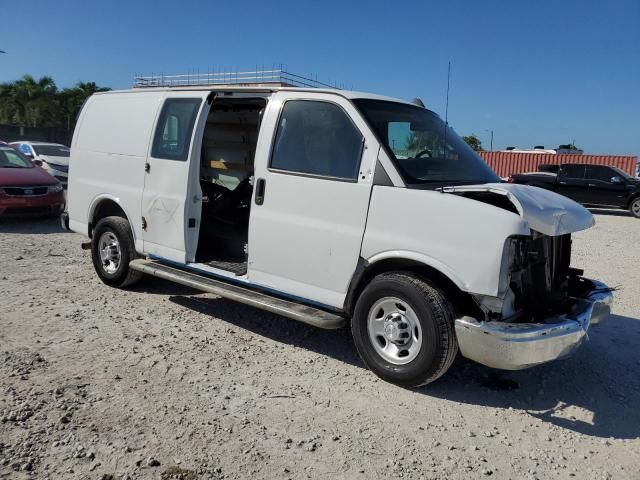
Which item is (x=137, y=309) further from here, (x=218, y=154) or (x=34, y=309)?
(x=218, y=154)

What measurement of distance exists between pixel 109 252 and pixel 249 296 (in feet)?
8.23

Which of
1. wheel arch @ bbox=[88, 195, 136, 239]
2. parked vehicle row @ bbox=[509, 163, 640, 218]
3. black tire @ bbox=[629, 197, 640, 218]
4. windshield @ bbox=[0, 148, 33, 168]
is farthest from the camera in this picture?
parked vehicle row @ bbox=[509, 163, 640, 218]

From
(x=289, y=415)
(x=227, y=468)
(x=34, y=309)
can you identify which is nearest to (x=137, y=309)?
(x=34, y=309)

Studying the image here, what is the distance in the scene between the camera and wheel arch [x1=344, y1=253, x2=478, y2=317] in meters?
3.99

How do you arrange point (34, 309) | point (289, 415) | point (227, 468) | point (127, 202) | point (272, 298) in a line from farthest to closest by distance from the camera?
point (127, 202) → point (34, 309) → point (272, 298) → point (289, 415) → point (227, 468)

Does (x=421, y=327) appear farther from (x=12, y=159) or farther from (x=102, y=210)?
(x=12, y=159)

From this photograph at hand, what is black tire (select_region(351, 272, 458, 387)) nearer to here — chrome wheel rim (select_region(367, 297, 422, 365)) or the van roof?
chrome wheel rim (select_region(367, 297, 422, 365))

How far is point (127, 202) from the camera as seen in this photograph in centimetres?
610

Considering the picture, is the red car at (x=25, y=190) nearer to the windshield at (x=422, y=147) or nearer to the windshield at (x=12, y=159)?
the windshield at (x=12, y=159)

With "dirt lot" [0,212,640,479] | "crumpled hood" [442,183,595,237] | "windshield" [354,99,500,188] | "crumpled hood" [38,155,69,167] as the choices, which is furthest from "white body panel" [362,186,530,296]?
"crumpled hood" [38,155,69,167]

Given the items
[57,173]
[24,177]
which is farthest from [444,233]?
[57,173]

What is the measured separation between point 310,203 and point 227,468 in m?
2.16

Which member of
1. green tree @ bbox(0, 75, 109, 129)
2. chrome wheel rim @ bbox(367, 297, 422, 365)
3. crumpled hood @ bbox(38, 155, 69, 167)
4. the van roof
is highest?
green tree @ bbox(0, 75, 109, 129)

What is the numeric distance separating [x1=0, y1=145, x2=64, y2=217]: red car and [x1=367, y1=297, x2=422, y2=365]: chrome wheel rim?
29.3 feet
